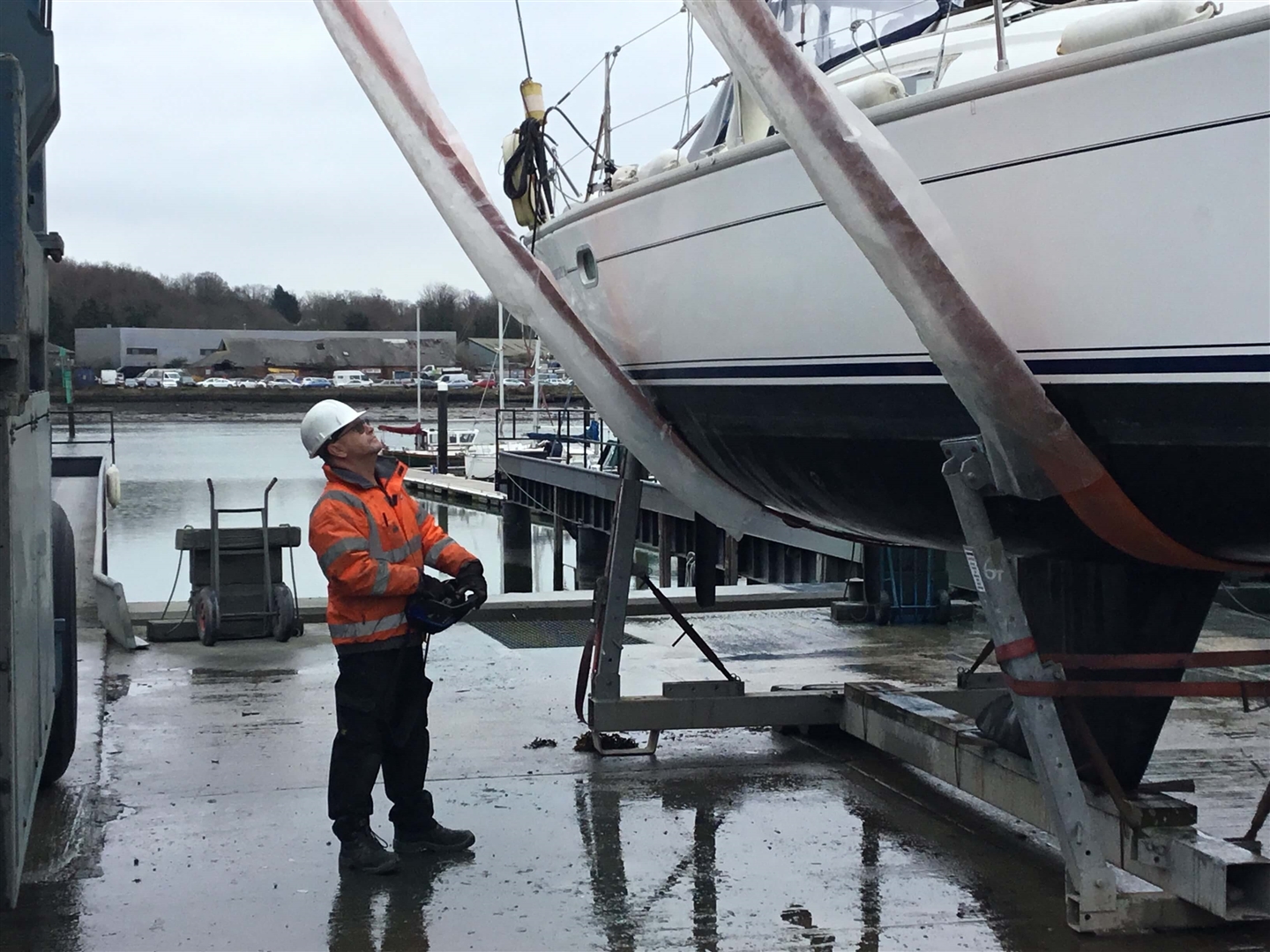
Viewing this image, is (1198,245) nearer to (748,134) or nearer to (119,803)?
(748,134)

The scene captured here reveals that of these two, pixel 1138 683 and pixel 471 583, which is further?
pixel 471 583

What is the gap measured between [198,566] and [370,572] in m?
4.34

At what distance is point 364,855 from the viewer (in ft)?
13.4

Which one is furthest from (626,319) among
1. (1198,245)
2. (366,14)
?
(1198,245)

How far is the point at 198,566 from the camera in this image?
8.01 meters

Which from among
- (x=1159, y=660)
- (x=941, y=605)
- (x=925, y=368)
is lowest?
(x=941, y=605)

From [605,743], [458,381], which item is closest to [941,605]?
[605,743]

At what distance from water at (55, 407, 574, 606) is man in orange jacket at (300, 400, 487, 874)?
7.01 metres

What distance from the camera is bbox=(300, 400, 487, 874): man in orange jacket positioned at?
411 cm

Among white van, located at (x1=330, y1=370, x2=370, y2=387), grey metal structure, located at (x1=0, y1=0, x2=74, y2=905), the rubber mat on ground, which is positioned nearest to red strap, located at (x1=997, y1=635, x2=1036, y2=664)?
grey metal structure, located at (x1=0, y1=0, x2=74, y2=905)

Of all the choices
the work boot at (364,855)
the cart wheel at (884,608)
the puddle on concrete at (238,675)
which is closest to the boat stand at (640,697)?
the work boot at (364,855)

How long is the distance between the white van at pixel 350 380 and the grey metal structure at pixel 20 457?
285 ft

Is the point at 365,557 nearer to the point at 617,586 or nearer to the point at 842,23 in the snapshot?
the point at 617,586

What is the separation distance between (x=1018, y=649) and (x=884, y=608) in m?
5.04
